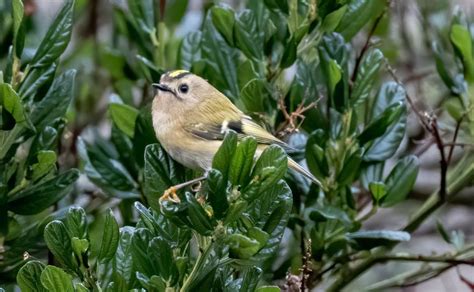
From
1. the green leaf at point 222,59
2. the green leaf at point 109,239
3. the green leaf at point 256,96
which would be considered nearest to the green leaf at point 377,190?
the green leaf at point 256,96

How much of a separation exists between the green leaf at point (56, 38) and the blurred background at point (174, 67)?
550 mm

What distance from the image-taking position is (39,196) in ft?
6.74

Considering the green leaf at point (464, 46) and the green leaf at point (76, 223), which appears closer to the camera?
the green leaf at point (76, 223)

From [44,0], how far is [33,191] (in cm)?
292

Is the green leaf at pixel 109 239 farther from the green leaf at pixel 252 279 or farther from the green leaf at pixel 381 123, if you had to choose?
the green leaf at pixel 381 123

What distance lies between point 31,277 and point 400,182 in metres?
0.97

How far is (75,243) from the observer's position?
5.21 feet

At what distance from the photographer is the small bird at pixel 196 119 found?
2213 millimetres

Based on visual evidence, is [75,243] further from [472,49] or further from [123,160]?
[472,49]

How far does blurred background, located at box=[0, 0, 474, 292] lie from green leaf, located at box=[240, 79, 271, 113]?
0.53 metres

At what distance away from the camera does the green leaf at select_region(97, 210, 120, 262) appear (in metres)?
1.61

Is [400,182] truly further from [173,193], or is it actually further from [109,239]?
[109,239]

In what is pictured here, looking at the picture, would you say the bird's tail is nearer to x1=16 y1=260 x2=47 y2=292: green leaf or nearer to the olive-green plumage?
the olive-green plumage

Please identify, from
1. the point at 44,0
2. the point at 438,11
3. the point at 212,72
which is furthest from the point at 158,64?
the point at 44,0
